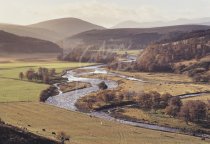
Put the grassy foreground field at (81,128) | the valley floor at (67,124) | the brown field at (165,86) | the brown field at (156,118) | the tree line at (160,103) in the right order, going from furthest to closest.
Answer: the brown field at (165,86)
the tree line at (160,103)
the brown field at (156,118)
the valley floor at (67,124)
the grassy foreground field at (81,128)

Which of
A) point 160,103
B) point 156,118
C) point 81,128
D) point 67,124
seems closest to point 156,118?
point 156,118

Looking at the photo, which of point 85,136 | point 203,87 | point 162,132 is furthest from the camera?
point 203,87

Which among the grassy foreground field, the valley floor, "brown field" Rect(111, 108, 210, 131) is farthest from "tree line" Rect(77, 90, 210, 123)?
the grassy foreground field

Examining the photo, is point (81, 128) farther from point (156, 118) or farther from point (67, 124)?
point (156, 118)

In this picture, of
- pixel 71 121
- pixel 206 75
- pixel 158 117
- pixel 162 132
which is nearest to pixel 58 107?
pixel 71 121

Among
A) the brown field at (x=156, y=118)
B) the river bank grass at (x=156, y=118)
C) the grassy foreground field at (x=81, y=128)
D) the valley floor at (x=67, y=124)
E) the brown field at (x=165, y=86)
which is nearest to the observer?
the grassy foreground field at (x=81, y=128)

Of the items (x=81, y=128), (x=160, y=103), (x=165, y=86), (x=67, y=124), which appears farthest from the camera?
(x=165, y=86)

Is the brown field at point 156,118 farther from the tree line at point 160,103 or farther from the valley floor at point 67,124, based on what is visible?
the valley floor at point 67,124

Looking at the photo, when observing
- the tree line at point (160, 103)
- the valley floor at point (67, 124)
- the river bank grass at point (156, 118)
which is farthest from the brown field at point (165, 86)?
the valley floor at point (67, 124)

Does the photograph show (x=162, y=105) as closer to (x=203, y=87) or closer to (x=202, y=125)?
(x=202, y=125)
